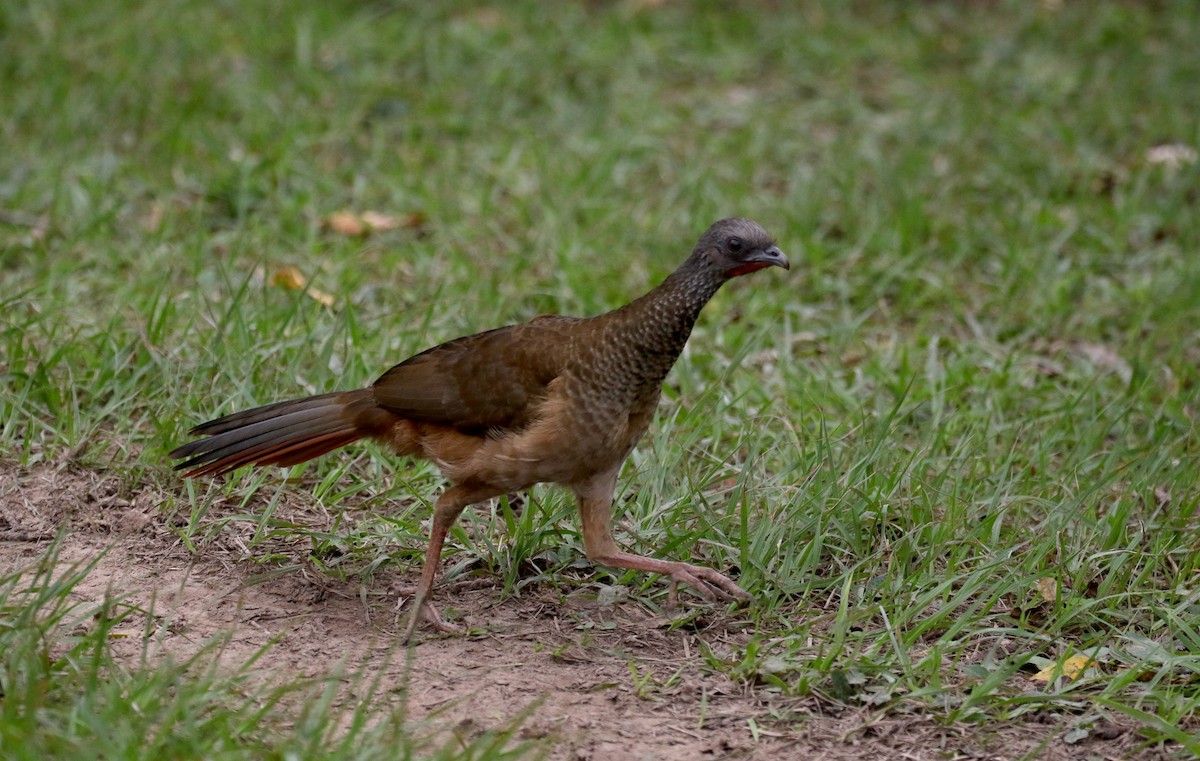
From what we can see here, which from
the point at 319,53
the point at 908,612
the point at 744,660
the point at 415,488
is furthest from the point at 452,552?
the point at 319,53

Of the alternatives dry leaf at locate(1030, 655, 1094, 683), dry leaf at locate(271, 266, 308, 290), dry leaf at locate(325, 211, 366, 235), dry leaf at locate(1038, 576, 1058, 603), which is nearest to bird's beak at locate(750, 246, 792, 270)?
dry leaf at locate(1038, 576, 1058, 603)

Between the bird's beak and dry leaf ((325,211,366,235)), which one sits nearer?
the bird's beak

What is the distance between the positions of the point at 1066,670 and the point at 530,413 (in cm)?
163

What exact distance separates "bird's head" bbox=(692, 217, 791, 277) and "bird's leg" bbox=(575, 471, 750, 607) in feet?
2.26

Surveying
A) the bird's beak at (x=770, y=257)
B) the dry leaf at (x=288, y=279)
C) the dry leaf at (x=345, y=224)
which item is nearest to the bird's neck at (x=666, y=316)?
the bird's beak at (x=770, y=257)

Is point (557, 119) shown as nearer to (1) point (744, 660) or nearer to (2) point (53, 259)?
(2) point (53, 259)

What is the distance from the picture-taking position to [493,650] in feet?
12.5

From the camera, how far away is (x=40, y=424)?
455 cm

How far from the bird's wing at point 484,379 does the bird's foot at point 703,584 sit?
0.64 m

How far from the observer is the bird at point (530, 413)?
12.6ft

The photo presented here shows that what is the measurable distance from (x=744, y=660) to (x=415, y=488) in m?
1.37

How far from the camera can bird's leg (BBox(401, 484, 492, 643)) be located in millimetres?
3896

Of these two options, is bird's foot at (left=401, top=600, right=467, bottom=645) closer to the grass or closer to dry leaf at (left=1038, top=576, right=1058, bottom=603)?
the grass

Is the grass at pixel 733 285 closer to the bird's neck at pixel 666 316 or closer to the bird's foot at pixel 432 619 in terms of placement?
the bird's foot at pixel 432 619
